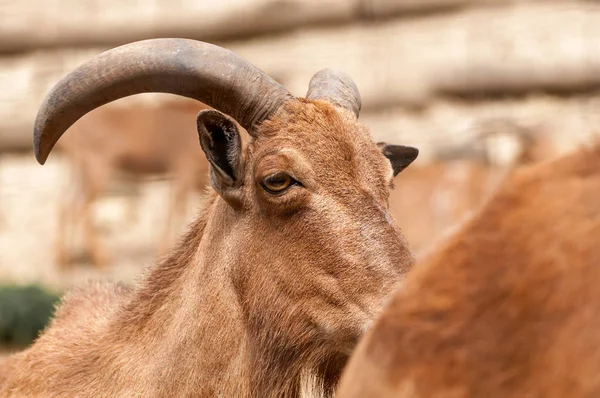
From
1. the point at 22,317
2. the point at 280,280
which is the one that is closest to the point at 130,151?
the point at 22,317

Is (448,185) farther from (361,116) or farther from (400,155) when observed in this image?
(400,155)

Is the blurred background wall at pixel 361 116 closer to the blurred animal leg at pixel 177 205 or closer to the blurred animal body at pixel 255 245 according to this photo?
the blurred animal leg at pixel 177 205

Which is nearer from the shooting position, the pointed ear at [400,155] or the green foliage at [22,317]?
the pointed ear at [400,155]

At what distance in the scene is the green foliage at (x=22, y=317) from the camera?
38.0 ft

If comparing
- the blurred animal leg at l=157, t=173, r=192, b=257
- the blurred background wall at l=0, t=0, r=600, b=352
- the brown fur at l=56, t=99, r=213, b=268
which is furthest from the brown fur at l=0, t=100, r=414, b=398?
the brown fur at l=56, t=99, r=213, b=268

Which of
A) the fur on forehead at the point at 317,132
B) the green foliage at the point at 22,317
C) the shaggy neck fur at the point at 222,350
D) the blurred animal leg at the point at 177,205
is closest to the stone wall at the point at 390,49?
the blurred animal leg at the point at 177,205

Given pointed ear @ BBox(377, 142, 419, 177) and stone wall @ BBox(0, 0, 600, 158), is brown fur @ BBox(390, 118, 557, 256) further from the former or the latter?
pointed ear @ BBox(377, 142, 419, 177)

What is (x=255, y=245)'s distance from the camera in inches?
178

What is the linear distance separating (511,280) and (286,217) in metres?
2.08

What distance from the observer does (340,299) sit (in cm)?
434

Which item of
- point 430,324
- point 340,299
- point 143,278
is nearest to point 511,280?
point 430,324

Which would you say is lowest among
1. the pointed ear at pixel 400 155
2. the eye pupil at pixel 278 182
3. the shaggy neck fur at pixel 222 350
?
the shaggy neck fur at pixel 222 350

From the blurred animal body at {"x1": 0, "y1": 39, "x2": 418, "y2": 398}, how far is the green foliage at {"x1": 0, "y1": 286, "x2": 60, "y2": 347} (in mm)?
6971

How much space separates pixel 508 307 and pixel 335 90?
2847 mm
